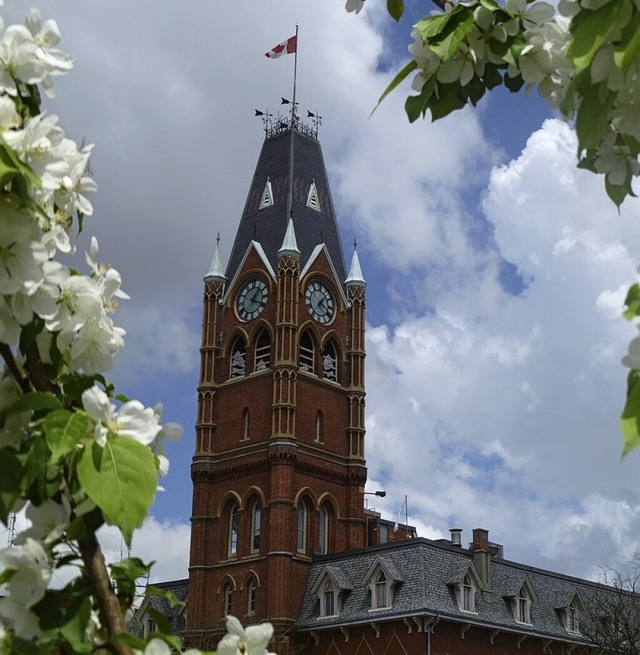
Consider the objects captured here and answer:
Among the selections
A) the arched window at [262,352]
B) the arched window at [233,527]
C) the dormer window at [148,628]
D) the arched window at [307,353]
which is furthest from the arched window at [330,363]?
the dormer window at [148,628]

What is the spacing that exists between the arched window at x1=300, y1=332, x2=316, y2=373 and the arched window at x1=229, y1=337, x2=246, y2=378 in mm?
2627

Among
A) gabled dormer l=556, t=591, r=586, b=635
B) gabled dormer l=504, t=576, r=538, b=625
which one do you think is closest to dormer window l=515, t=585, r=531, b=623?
gabled dormer l=504, t=576, r=538, b=625

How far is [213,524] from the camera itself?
45906 millimetres

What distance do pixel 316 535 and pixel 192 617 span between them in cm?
585

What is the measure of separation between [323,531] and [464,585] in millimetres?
7469

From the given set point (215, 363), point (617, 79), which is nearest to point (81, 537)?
point (617, 79)

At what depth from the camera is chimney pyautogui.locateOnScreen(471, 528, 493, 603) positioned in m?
41.2

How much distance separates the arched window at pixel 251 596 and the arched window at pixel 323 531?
3.04 m

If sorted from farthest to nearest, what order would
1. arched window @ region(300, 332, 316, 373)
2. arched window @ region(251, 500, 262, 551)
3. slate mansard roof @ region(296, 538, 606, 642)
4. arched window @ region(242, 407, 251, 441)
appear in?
arched window @ region(300, 332, 316, 373)
arched window @ region(242, 407, 251, 441)
arched window @ region(251, 500, 262, 551)
slate mansard roof @ region(296, 538, 606, 642)

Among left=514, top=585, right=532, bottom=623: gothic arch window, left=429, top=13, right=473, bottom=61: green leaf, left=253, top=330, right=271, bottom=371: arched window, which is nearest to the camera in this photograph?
left=429, top=13, right=473, bottom=61: green leaf

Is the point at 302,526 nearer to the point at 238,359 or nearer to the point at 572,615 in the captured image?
the point at 238,359

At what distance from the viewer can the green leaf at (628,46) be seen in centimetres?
160

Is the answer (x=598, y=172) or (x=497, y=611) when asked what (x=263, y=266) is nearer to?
(x=497, y=611)

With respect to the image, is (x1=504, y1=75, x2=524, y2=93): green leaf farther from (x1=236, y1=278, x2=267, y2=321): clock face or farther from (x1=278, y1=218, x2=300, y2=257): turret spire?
(x1=236, y1=278, x2=267, y2=321): clock face
